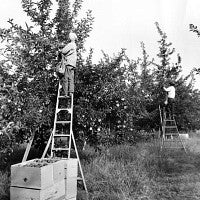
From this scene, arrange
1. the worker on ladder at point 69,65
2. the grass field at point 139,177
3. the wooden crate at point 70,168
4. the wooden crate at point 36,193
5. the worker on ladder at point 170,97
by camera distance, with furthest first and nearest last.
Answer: the worker on ladder at point 170,97 < the worker on ladder at point 69,65 < the grass field at point 139,177 < the wooden crate at point 70,168 < the wooden crate at point 36,193

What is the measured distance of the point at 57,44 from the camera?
8.43m

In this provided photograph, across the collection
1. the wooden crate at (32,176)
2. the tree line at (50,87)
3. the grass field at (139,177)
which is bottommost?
the grass field at (139,177)

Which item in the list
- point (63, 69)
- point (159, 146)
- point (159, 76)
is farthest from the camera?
point (159, 76)

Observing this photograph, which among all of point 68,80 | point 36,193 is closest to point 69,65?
point 68,80

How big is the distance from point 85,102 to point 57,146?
4.51 feet

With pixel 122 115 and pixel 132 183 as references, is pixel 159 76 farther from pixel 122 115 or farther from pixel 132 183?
pixel 132 183

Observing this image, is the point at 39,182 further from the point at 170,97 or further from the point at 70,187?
the point at 170,97

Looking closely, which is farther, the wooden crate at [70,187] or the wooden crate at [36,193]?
the wooden crate at [70,187]

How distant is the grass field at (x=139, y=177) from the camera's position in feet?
21.5

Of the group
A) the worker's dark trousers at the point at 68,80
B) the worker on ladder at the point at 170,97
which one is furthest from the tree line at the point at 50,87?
the worker on ladder at the point at 170,97

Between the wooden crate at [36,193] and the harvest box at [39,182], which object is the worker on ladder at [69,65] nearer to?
the harvest box at [39,182]

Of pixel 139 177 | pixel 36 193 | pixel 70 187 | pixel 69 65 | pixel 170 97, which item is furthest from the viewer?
pixel 170 97

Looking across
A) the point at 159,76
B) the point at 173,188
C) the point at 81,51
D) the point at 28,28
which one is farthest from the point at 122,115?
the point at 159,76

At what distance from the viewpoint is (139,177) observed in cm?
706
